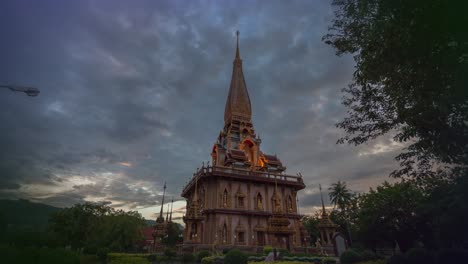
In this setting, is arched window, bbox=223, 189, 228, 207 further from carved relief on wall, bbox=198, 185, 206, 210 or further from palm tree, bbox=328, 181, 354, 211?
palm tree, bbox=328, 181, 354, 211

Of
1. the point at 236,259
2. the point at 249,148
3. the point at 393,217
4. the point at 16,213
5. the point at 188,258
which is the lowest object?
the point at 188,258

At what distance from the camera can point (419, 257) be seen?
10.6m

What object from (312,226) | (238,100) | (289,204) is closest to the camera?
(289,204)

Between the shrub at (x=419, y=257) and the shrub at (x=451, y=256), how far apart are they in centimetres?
36

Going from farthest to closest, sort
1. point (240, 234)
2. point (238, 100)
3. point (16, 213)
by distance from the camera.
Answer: point (238, 100), point (240, 234), point (16, 213)

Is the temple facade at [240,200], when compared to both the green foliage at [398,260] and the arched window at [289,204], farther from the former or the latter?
the green foliage at [398,260]

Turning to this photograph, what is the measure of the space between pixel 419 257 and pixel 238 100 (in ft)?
122

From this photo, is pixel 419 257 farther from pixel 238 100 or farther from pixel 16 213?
pixel 238 100

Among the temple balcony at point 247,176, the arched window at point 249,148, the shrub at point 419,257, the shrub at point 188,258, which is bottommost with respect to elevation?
the shrub at point 188,258

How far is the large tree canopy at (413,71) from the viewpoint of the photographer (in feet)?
25.3

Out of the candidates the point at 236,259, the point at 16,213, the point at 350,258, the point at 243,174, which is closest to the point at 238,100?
the point at 243,174

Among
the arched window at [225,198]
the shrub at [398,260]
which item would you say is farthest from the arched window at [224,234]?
the shrub at [398,260]

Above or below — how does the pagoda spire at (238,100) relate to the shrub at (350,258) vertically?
above

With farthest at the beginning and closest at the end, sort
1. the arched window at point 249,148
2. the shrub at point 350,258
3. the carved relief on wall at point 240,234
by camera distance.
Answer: the arched window at point 249,148, the carved relief on wall at point 240,234, the shrub at point 350,258
